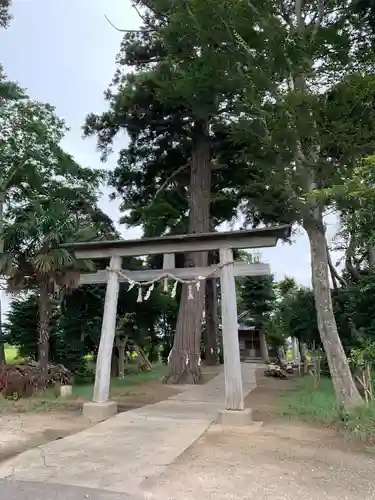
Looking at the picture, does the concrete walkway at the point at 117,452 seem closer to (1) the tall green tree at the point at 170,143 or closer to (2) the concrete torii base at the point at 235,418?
(2) the concrete torii base at the point at 235,418

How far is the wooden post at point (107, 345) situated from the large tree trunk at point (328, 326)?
3.80 metres

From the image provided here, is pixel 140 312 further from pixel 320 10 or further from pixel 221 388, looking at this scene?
pixel 320 10

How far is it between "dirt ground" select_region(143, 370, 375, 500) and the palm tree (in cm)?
535

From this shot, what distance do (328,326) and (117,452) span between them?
447cm

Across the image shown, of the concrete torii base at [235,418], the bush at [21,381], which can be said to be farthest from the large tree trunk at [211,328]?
the concrete torii base at [235,418]

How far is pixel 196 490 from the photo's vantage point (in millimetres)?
3732

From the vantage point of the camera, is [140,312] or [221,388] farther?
[140,312]

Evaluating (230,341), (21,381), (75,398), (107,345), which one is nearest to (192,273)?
(230,341)

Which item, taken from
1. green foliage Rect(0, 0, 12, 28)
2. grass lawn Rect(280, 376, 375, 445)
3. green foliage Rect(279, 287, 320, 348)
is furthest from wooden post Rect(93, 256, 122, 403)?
green foliage Rect(0, 0, 12, 28)

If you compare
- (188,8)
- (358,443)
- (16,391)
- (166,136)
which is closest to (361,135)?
(188,8)

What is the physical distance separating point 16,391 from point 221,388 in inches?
211

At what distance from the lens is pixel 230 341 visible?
695cm

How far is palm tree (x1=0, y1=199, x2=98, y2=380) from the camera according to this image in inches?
384

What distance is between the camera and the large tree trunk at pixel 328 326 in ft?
23.3
